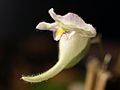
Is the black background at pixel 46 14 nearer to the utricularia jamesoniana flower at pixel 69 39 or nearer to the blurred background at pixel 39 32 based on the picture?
the blurred background at pixel 39 32

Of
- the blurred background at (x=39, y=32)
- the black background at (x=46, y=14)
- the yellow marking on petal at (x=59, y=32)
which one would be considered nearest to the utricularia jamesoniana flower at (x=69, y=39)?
the yellow marking on petal at (x=59, y=32)

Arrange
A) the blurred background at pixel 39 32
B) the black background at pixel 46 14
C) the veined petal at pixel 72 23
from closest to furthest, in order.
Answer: the veined petal at pixel 72 23 < the blurred background at pixel 39 32 < the black background at pixel 46 14

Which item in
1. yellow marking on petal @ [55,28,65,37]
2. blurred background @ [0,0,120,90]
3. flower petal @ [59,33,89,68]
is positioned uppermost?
yellow marking on petal @ [55,28,65,37]

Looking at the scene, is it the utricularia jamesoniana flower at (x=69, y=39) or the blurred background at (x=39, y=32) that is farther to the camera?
the blurred background at (x=39, y=32)

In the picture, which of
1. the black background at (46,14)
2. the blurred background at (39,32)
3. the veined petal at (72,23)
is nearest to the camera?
the veined petal at (72,23)

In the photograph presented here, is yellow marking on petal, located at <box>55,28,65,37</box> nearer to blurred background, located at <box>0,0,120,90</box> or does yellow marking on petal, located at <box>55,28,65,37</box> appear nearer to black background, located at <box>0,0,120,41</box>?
blurred background, located at <box>0,0,120,90</box>

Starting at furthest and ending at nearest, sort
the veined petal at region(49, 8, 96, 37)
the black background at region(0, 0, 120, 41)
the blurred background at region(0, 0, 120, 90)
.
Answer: the black background at region(0, 0, 120, 41)
the blurred background at region(0, 0, 120, 90)
the veined petal at region(49, 8, 96, 37)

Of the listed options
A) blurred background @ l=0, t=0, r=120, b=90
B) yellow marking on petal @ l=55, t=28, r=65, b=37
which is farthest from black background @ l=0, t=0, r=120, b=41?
yellow marking on petal @ l=55, t=28, r=65, b=37
